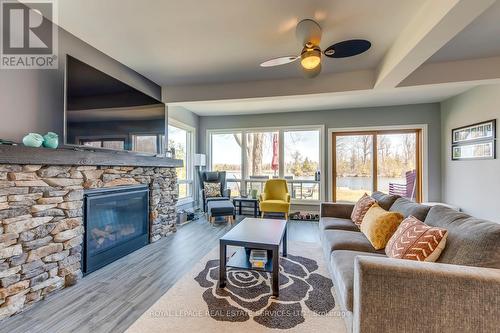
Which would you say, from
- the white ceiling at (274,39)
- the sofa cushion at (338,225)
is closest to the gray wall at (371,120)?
the white ceiling at (274,39)

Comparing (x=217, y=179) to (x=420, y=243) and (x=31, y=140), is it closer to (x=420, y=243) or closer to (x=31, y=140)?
(x=31, y=140)

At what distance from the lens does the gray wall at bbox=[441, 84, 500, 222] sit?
366 centimetres

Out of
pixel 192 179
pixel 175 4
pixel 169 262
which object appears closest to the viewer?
pixel 175 4

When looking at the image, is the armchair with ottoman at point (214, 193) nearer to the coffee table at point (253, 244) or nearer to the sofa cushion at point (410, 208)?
the coffee table at point (253, 244)

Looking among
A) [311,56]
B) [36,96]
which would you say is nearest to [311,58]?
[311,56]

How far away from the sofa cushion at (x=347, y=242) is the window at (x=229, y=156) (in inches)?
150

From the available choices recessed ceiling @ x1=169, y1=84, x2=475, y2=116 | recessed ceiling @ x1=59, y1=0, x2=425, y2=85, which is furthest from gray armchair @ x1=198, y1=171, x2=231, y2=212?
Result: recessed ceiling @ x1=59, y1=0, x2=425, y2=85

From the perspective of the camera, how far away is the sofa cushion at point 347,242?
2273 millimetres

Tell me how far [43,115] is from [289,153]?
15.3 ft

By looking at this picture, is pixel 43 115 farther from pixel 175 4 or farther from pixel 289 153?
pixel 289 153

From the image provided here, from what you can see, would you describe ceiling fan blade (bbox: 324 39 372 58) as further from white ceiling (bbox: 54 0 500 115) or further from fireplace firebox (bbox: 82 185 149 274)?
fireplace firebox (bbox: 82 185 149 274)

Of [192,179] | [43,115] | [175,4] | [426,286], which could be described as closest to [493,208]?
[426,286]

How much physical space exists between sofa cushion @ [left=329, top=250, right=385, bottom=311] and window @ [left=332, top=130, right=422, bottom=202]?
12.4 ft

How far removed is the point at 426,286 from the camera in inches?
50.8
